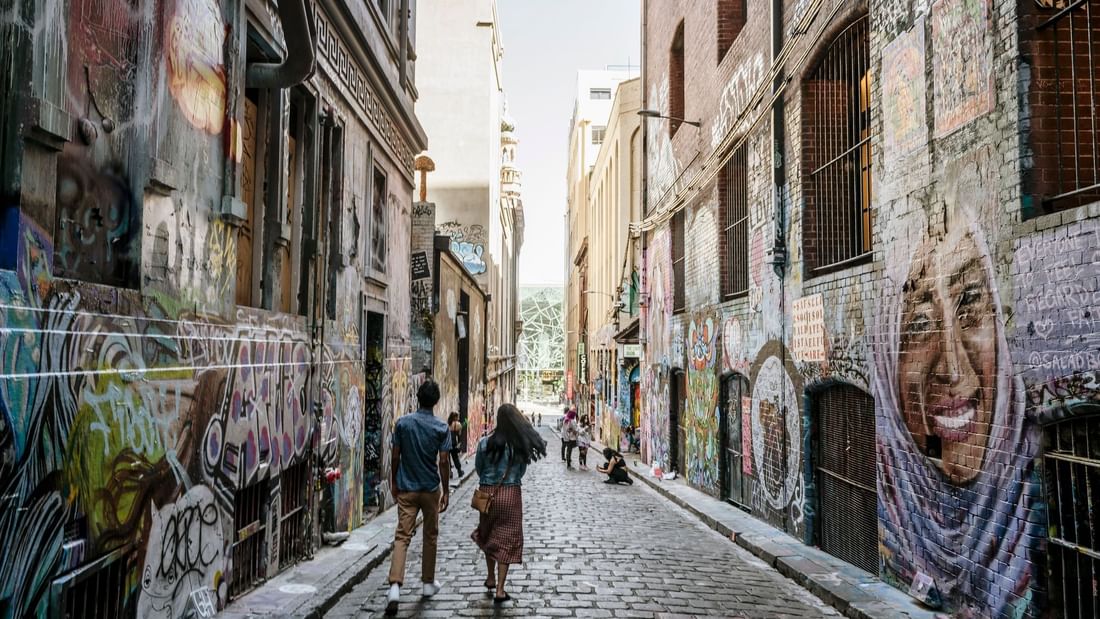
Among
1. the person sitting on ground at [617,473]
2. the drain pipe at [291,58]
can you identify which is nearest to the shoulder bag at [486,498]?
the drain pipe at [291,58]

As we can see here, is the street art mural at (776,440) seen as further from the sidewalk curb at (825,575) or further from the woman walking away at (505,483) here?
the woman walking away at (505,483)

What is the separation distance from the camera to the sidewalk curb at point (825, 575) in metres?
6.78

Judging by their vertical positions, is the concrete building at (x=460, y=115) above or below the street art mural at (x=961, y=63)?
above

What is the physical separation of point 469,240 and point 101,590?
1321 inches

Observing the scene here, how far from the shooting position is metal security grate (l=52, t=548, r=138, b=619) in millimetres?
4180

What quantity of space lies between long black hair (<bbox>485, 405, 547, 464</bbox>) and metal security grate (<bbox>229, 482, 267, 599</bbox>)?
2.14 meters

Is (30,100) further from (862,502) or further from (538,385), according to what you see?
(538,385)

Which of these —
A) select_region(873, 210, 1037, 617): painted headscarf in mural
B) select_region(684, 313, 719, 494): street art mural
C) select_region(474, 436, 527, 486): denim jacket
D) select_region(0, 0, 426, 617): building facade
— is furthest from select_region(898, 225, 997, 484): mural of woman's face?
select_region(684, 313, 719, 494): street art mural

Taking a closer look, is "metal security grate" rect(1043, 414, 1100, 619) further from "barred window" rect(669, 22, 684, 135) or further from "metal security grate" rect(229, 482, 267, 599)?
"barred window" rect(669, 22, 684, 135)

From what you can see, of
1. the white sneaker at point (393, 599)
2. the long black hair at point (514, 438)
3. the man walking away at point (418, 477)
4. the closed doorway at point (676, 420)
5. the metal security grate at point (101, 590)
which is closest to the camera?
the metal security grate at point (101, 590)

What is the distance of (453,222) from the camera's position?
37.9 m

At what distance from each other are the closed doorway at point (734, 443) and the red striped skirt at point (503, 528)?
651cm

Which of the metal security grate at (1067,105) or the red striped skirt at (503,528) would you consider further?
the red striped skirt at (503,528)

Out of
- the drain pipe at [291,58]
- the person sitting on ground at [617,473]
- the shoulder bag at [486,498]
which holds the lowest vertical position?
the person sitting on ground at [617,473]
